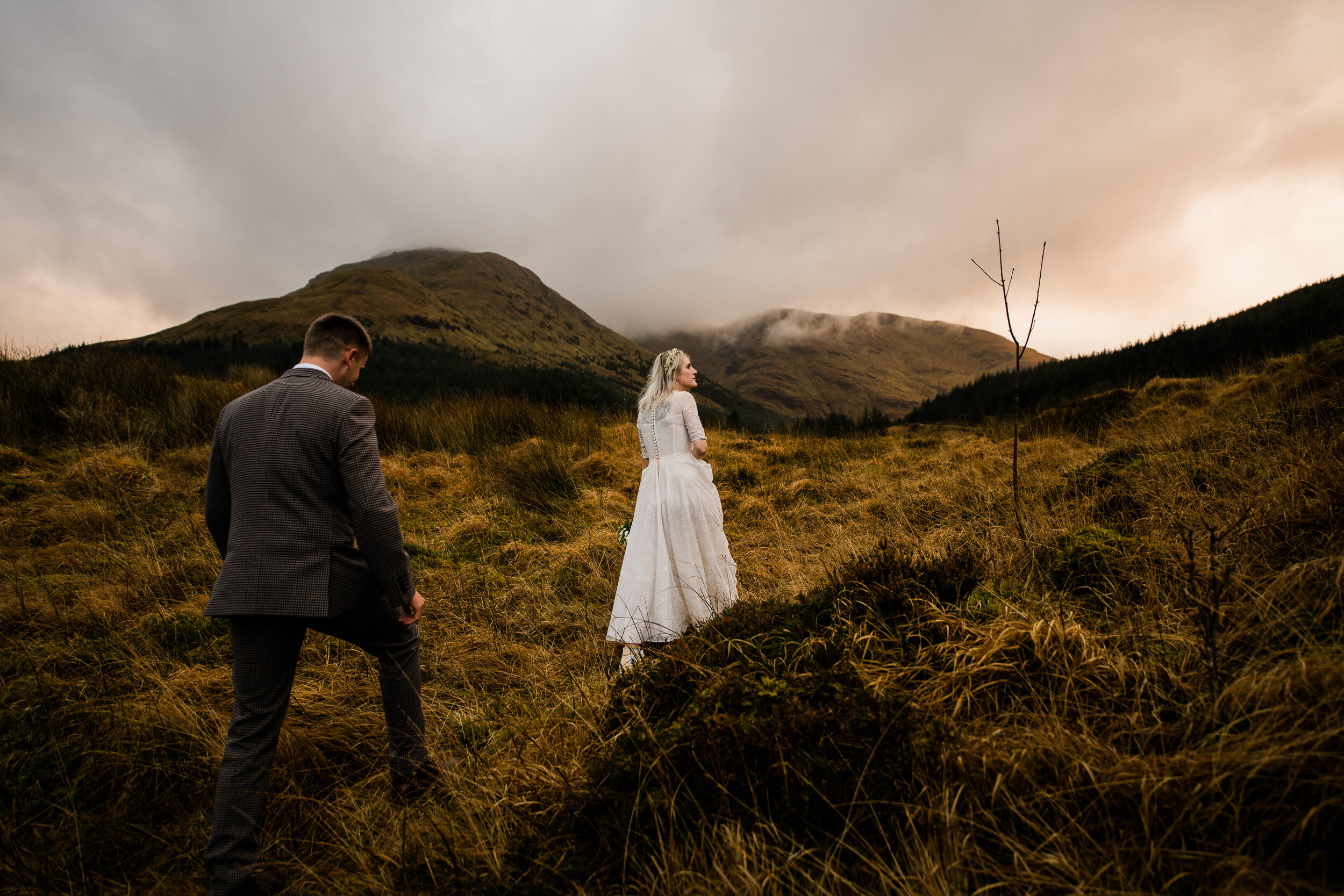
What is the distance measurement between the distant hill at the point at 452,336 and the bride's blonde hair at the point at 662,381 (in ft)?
34.8

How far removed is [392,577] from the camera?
87.8 inches

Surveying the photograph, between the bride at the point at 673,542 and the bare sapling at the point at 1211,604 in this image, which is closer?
the bare sapling at the point at 1211,604

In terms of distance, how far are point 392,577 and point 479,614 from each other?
2.56 meters

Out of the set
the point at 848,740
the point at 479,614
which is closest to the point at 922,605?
the point at 848,740

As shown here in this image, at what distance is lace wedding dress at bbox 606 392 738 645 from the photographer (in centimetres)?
376

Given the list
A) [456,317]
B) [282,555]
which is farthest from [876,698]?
[456,317]

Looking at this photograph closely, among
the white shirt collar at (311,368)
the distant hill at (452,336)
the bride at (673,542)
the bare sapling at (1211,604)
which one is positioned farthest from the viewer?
the distant hill at (452,336)

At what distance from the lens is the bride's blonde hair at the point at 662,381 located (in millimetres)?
4281

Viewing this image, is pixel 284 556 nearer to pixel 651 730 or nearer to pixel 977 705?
pixel 651 730

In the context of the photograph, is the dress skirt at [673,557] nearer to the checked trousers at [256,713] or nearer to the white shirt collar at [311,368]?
the checked trousers at [256,713]

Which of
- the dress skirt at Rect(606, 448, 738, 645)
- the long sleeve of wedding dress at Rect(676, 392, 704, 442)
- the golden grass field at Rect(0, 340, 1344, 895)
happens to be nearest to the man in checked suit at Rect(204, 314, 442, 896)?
the golden grass field at Rect(0, 340, 1344, 895)

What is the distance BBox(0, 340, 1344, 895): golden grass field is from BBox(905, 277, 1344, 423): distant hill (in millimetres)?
13632

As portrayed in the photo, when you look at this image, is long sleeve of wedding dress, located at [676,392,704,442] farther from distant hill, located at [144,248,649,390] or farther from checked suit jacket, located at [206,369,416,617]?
distant hill, located at [144,248,649,390]

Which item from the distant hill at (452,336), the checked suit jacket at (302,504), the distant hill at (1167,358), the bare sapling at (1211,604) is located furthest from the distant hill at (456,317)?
the bare sapling at (1211,604)
